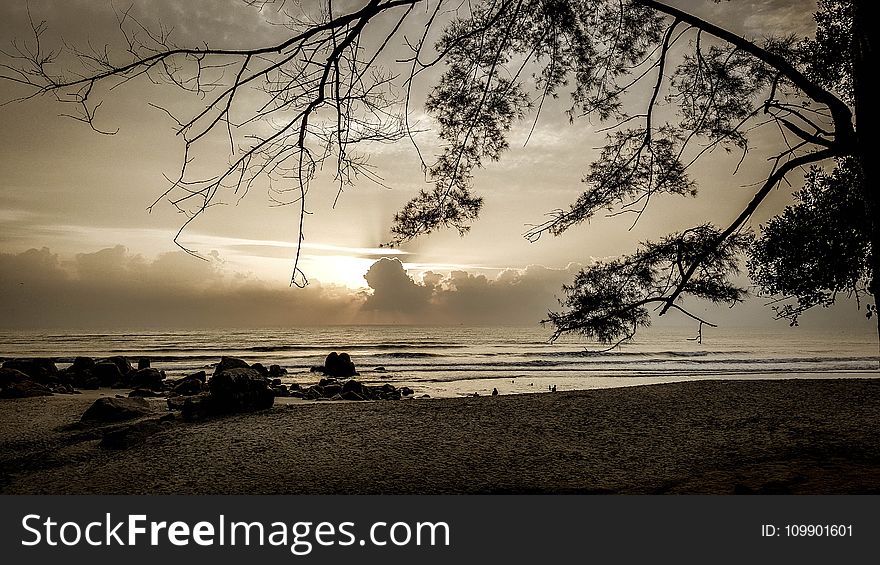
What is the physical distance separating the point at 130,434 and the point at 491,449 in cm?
360

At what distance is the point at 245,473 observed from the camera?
4.43 metres

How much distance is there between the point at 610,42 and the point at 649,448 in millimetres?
3979

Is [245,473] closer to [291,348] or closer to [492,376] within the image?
[492,376]

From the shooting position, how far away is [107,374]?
1436cm

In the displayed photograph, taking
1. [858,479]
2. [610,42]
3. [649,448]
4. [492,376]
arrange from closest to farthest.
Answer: [858,479] < [649,448] < [610,42] < [492,376]

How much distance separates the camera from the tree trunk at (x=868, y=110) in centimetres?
383

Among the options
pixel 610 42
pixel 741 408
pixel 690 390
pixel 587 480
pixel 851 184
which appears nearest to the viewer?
pixel 587 480

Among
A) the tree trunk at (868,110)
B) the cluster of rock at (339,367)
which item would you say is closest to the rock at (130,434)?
the tree trunk at (868,110)

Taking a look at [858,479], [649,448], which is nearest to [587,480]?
[649,448]

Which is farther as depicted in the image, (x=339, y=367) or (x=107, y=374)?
(x=339, y=367)

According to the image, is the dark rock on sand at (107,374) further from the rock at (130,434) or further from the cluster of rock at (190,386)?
the rock at (130,434)

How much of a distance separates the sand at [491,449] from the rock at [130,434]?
165 millimetres

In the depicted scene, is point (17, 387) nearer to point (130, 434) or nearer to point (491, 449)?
point (130, 434)

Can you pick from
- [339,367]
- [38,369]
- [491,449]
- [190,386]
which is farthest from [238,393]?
[339,367]
